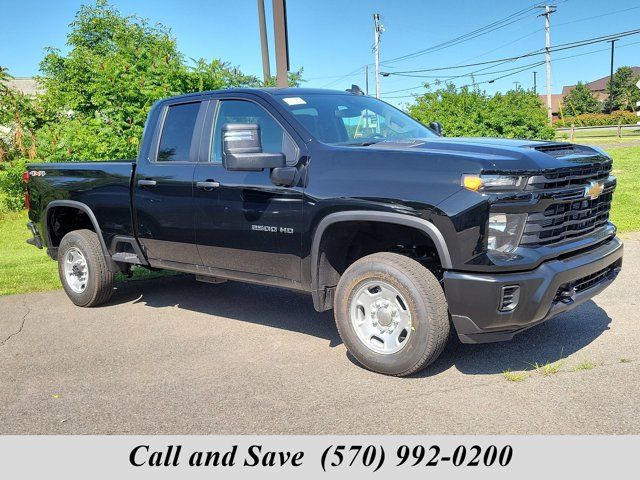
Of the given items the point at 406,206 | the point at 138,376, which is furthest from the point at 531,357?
the point at 138,376

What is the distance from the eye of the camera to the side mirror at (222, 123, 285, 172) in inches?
177

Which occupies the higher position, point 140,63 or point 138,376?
point 140,63

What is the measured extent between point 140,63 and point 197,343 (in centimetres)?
661

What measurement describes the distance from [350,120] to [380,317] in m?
1.79

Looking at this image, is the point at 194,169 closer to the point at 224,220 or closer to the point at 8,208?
the point at 224,220

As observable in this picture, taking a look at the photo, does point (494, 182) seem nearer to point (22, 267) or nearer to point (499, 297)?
point (499, 297)

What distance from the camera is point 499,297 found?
386 centimetres

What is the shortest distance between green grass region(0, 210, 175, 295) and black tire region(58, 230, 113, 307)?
1.18 metres

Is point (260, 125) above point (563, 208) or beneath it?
above

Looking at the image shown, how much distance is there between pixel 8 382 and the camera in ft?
15.4

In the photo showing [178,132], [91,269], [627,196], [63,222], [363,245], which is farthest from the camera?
[627,196]

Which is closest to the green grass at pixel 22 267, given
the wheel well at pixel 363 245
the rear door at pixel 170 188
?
the rear door at pixel 170 188

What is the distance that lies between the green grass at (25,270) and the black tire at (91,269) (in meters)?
1.18

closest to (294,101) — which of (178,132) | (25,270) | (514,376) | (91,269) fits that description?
(178,132)
